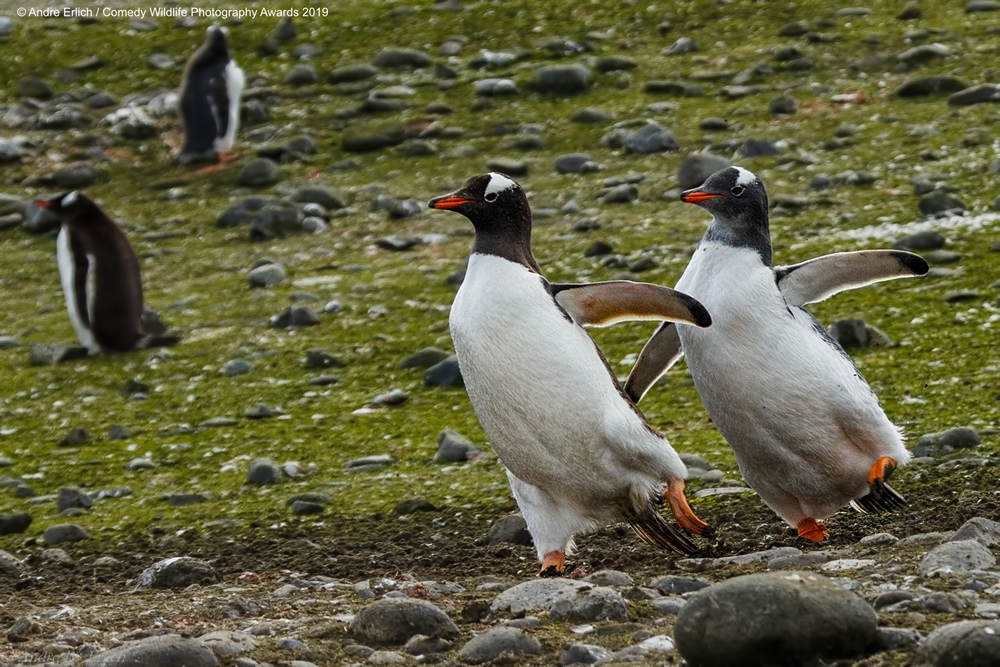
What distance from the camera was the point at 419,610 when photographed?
358 cm

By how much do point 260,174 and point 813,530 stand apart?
7867mm

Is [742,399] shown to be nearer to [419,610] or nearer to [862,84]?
[419,610]

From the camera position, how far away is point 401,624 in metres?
3.57

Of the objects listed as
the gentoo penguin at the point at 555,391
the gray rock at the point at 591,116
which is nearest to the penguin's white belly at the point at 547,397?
the gentoo penguin at the point at 555,391

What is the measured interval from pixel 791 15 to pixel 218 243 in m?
6.34

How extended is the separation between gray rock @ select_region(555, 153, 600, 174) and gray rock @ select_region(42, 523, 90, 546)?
5.88 meters

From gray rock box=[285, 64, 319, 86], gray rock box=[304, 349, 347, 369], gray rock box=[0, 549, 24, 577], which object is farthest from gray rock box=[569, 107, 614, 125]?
gray rock box=[0, 549, 24, 577]

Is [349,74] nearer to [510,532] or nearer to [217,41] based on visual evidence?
[217,41]

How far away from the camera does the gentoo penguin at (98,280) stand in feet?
28.4

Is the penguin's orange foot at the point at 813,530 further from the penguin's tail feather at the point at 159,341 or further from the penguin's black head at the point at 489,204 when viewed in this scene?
the penguin's tail feather at the point at 159,341

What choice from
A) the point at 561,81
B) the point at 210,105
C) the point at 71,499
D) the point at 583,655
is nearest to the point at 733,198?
the point at 583,655

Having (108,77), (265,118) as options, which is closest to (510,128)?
(265,118)

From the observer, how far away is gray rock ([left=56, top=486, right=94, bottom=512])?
20.3 ft

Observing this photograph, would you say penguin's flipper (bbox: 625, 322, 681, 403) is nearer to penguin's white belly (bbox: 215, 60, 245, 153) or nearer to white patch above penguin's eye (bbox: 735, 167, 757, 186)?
white patch above penguin's eye (bbox: 735, 167, 757, 186)
